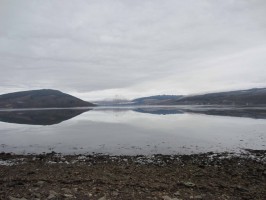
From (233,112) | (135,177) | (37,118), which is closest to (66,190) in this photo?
(135,177)

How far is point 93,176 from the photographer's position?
16047 millimetres

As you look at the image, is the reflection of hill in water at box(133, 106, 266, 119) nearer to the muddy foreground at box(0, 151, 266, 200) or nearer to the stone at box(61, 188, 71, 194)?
the muddy foreground at box(0, 151, 266, 200)

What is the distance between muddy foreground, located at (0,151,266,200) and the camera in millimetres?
12417

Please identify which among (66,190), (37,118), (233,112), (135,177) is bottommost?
(233,112)

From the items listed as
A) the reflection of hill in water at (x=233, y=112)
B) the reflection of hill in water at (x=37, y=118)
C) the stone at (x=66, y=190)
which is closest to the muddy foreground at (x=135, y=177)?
the stone at (x=66, y=190)

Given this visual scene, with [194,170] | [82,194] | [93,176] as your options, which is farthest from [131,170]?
[82,194]

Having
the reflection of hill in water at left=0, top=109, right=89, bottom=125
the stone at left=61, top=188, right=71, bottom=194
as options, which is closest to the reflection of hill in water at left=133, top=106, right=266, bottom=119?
the reflection of hill in water at left=0, top=109, right=89, bottom=125

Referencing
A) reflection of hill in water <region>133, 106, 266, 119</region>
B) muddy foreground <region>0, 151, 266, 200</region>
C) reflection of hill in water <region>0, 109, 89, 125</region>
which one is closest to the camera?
muddy foreground <region>0, 151, 266, 200</region>

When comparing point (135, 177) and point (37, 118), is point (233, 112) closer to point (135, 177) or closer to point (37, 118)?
point (37, 118)

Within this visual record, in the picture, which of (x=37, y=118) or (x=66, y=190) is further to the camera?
(x=37, y=118)

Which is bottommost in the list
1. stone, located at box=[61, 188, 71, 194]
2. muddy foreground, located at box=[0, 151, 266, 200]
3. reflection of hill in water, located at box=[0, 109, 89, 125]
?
muddy foreground, located at box=[0, 151, 266, 200]

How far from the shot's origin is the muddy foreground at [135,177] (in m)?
12.4

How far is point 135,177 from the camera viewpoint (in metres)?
15.7

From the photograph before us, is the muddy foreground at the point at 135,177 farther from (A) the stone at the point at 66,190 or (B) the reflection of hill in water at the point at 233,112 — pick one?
(B) the reflection of hill in water at the point at 233,112
